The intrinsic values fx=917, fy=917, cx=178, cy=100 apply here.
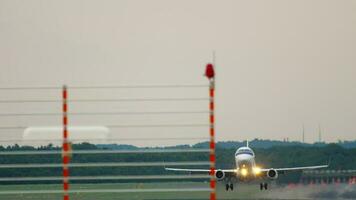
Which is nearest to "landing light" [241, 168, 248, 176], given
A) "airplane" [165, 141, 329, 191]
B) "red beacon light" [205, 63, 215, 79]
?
"airplane" [165, 141, 329, 191]

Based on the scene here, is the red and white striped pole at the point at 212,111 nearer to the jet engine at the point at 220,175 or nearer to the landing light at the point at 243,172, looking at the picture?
the landing light at the point at 243,172

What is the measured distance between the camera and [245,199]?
40.7 m

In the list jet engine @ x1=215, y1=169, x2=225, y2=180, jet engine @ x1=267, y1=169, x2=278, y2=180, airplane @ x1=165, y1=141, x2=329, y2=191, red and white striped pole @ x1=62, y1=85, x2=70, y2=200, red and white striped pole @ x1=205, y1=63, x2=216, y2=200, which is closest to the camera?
red and white striped pole @ x1=205, y1=63, x2=216, y2=200

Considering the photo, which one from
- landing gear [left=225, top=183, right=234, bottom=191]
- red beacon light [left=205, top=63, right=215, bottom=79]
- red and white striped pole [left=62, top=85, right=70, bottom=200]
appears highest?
red beacon light [left=205, top=63, right=215, bottom=79]

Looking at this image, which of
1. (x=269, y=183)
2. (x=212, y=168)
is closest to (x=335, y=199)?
(x=269, y=183)

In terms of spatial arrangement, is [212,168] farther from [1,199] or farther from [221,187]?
[221,187]

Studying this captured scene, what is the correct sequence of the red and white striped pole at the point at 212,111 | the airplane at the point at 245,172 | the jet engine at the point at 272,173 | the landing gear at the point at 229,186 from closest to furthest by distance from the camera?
the red and white striped pole at the point at 212,111
the landing gear at the point at 229,186
the airplane at the point at 245,172
the jet engine at the point at 272,173

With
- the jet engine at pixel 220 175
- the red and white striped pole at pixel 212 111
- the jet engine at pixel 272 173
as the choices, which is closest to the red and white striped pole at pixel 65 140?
the red and white striped pole at pixel 212 111

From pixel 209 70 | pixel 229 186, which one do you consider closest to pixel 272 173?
pixel 229 186

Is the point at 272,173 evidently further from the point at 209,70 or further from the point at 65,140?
the point at 209,70

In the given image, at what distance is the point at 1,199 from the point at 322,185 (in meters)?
17.2

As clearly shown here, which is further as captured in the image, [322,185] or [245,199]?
[322,185]

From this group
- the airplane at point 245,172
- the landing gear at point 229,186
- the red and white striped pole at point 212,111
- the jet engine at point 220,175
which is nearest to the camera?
the red and white striped pole at point 212,111

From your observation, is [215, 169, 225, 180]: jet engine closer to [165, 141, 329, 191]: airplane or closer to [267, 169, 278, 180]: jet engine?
[165, 141, 329, 191]: airplane
